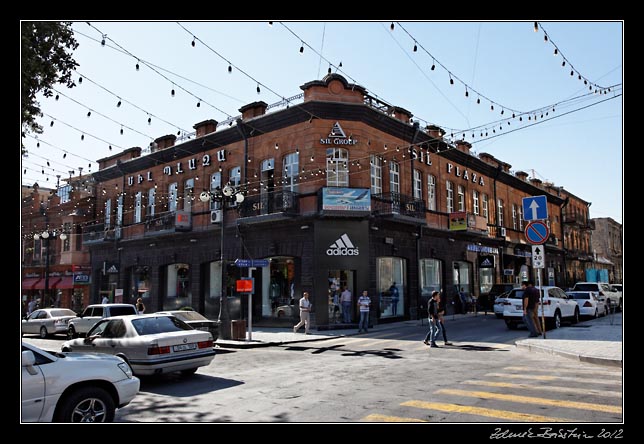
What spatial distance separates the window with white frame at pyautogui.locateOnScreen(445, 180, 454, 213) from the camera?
1224 inches

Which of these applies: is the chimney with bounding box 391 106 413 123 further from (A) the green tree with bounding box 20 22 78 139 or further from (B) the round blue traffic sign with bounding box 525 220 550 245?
(A) the green tree with bounding box 20 22 78 139

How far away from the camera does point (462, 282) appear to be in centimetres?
3209

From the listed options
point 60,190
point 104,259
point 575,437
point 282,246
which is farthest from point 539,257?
point 60,190

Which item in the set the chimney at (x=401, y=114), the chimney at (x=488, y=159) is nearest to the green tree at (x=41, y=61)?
the chimney at (x=401, y=114)

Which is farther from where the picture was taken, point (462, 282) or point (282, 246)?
point (462, 282)

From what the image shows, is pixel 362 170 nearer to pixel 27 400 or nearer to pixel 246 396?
pixel 246 396

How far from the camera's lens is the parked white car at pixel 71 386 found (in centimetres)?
601

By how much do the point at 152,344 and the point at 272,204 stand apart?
14.1 m

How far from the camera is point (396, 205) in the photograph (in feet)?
79.6

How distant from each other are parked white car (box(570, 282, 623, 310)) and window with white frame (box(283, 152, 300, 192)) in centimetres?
1701

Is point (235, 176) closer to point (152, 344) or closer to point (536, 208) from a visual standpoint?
point (536, 208)

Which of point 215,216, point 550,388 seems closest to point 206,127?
point 215,216

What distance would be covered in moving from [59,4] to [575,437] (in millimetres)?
8437

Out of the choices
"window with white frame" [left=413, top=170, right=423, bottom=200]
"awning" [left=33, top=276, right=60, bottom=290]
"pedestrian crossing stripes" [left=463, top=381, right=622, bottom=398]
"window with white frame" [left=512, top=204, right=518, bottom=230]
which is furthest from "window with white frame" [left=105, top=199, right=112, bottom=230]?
"pedestrian crossing stripes" [left=463, top=381, right=622, bottom=398]
